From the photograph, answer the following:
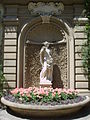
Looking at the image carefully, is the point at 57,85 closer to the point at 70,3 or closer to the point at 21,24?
the point at 21,24

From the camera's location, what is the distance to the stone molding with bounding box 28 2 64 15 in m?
9.57

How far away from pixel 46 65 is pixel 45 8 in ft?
9.05

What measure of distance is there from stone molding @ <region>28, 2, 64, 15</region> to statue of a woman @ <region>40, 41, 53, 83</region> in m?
1.54

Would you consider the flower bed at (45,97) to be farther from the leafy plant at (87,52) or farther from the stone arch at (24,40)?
the leafy plant at (87,52)

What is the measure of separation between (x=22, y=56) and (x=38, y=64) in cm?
91

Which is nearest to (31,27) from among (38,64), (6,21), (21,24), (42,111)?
(21,24)

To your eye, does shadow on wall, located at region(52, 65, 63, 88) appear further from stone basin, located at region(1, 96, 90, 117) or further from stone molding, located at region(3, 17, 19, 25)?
stone molding, located at region(3, 17, 19, 25)

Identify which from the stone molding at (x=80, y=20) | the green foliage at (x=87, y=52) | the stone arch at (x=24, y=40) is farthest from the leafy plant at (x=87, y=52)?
the stone arch at (x=24, y=40)

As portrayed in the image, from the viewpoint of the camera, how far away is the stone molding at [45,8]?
9570mm

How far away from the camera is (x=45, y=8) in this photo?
31.5 feet

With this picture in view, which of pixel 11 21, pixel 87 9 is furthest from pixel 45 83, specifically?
pixel 87 9

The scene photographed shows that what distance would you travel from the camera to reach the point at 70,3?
966 cm

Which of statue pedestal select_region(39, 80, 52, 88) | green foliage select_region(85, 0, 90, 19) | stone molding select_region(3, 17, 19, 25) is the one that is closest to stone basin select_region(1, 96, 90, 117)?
statue pedestal select_region(39, 80, 52, 88)

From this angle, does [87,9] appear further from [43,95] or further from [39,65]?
[43,95]
